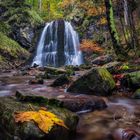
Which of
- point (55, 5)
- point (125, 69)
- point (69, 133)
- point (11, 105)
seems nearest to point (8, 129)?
point (11, 105)

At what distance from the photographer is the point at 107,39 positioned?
28.7m

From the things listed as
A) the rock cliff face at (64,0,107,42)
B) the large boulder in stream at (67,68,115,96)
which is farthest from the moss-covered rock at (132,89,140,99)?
the rock cliff face at (64,0,107,42)

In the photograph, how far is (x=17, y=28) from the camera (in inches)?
1224

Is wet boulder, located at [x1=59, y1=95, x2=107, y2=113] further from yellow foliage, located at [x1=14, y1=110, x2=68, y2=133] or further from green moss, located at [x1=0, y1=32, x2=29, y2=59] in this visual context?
green moss, located at [x1=0, y1=32, x2=29, y2=59]

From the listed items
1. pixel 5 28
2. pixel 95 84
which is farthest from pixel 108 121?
pixel 5 28

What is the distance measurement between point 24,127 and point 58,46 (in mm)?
27226

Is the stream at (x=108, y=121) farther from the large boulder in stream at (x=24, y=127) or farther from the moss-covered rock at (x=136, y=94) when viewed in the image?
the moss-covered rock at (x=136, y=94)

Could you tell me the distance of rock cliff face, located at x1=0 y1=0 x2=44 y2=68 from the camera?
27484 mm

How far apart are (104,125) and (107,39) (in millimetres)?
24590

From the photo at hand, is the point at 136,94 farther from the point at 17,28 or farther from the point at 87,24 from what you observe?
the point at 87,24

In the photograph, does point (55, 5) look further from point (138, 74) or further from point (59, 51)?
point (138, 74)

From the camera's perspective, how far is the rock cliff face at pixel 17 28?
90.2 ft

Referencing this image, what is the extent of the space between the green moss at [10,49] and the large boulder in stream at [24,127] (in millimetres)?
22004

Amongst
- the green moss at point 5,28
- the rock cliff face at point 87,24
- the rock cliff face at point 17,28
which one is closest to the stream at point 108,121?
the rock cliff face at point 17,28
